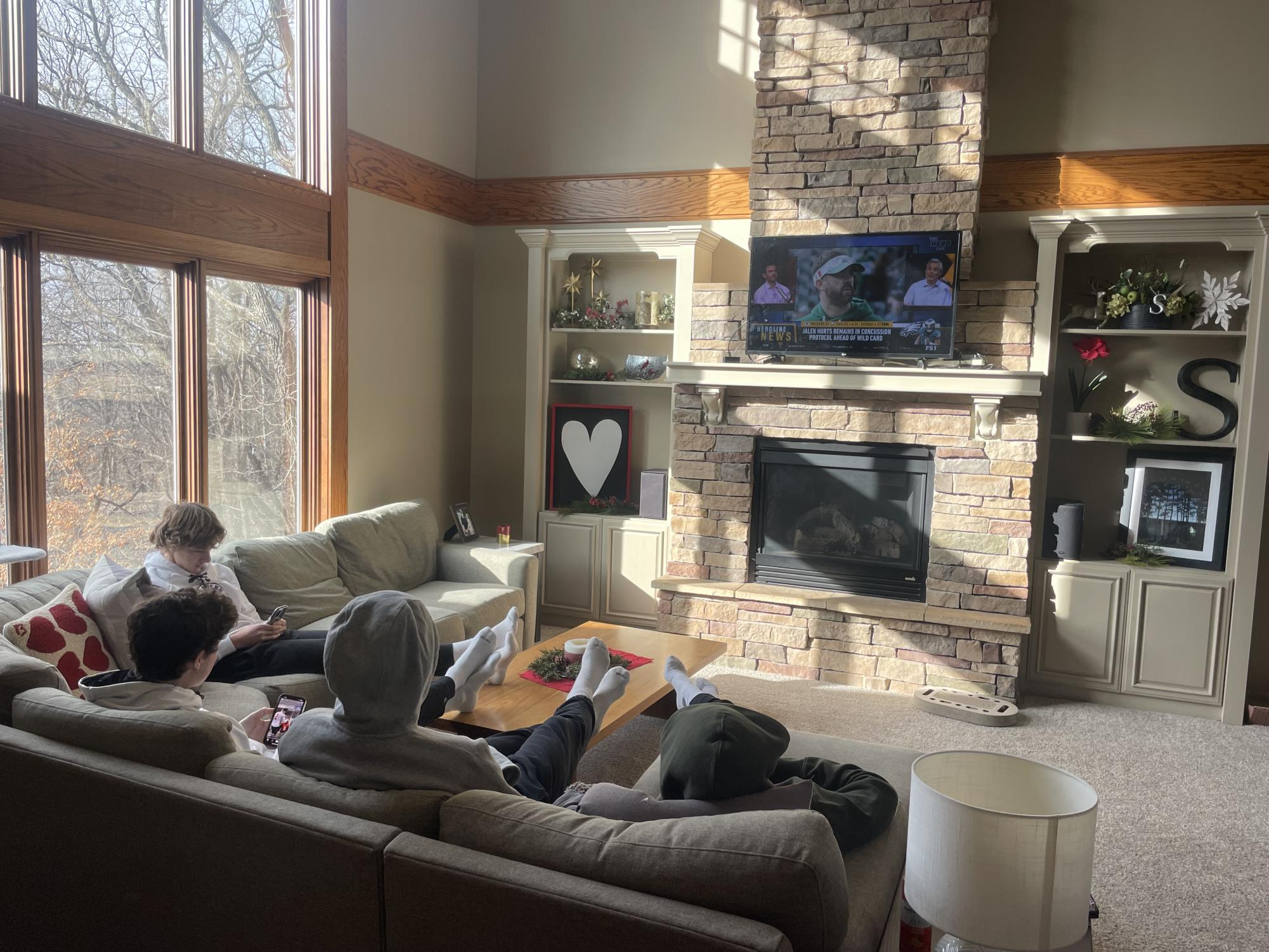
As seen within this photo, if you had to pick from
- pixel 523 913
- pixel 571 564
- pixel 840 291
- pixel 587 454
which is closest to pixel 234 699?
pixel 523 913

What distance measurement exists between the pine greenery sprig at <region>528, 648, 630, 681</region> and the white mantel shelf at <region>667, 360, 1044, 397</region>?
1.78 m

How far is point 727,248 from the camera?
213 inches

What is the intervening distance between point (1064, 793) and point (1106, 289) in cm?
389

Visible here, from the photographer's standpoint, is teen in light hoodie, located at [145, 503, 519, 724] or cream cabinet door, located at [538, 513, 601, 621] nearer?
teen in light hoodie, located at [145, 503, 519, 724]

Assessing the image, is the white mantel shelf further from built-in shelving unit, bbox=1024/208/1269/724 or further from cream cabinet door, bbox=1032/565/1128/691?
cream cabinet door, bbox=1032/565/1128/691

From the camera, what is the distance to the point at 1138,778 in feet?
12.3

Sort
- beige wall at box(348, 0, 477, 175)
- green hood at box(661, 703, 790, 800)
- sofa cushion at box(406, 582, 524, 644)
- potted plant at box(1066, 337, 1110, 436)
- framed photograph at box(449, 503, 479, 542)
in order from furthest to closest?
framed photograph at box(449, 503, 479, 542) < beige wall at box(348, 0, 477, 175) < potted plant at box(1066, 337, 1110, 436) < sofa cushion at box(406, 582, 524, 644) < green hood at box(661, 703, 790, 800)

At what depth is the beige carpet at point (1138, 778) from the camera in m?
A: 2.78

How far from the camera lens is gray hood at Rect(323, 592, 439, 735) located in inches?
71.5

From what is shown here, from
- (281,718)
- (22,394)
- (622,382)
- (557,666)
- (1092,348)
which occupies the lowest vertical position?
(557,666)

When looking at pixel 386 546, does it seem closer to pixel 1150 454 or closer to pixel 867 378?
pixel 867 378

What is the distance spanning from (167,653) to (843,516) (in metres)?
3.54

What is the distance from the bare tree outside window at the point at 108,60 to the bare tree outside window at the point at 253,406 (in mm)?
740

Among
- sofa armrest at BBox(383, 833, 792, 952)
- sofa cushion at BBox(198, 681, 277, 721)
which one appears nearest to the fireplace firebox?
sofa cushion at BBox(198, 681, 277, 721)
